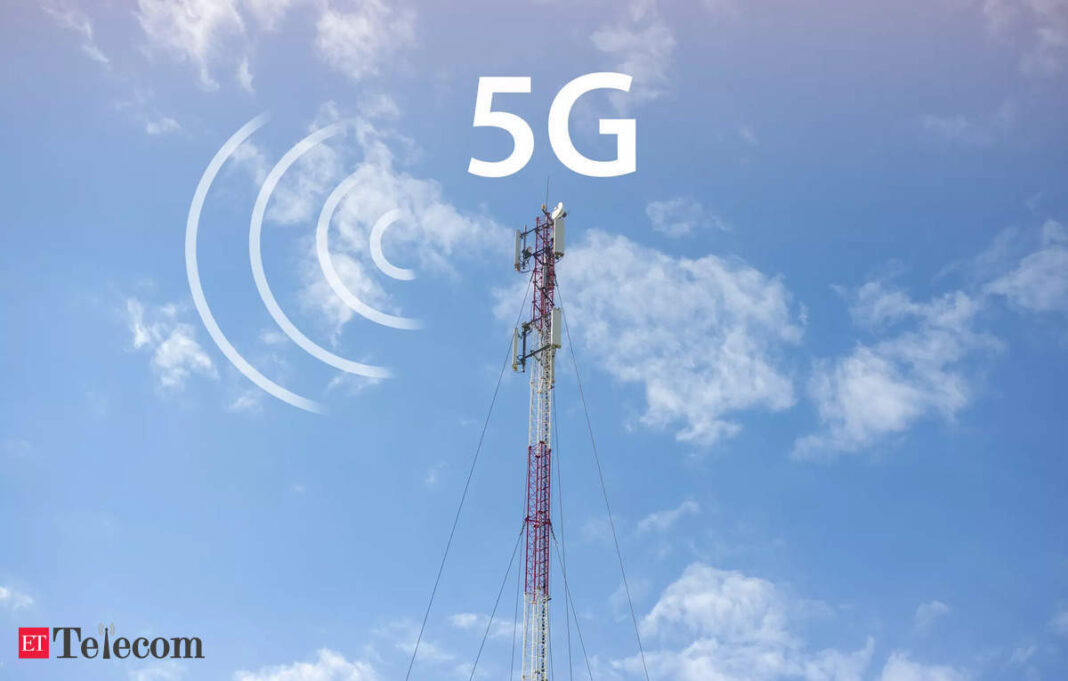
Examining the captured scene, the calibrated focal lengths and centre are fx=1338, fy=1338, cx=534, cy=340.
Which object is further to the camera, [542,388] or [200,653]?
[542,388]

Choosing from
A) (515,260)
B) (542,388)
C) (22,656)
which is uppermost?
(515,260)

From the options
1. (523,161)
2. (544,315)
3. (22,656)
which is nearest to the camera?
(22,656)

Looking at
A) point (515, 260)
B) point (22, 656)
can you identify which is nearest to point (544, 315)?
point (515, 260)

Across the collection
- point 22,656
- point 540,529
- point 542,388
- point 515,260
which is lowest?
point 22,656

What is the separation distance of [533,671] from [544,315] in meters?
32.3

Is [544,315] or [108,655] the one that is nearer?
[108,655]

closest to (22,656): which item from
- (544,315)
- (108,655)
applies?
(108,655)

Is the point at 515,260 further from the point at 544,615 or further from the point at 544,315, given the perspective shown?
the point at 544,615

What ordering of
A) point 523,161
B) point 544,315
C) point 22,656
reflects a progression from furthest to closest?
1. point 544,315
2. point 523,161
3. point 22,656

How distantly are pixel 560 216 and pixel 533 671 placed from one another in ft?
137

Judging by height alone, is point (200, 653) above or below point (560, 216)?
below

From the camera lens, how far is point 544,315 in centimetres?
12469

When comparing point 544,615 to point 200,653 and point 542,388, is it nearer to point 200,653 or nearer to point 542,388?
point 542,388

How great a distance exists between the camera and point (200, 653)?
108 metres
